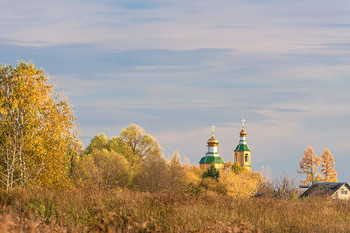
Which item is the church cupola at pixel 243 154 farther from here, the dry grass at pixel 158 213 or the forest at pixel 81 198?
the dry grass at pixel 158 213

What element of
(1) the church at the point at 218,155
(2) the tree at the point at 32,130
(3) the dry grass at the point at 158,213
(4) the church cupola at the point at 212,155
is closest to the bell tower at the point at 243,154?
(1) the church at the point at 218,155

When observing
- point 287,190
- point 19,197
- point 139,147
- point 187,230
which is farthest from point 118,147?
point 187,230

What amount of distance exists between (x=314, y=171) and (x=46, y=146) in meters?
53.9

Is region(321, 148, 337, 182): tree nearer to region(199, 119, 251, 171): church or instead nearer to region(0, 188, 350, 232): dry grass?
region(199, 119, 251, 171): church

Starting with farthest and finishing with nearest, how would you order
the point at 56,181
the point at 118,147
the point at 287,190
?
the point at 118,147 → the point at 287,190 → the point at 56,181

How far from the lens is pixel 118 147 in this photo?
56.4 m

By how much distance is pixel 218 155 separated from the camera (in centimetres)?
10312

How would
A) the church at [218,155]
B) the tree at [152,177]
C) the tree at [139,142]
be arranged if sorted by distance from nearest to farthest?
the tree at [152,177]
the tree at [139,142]
the church at [218,155]

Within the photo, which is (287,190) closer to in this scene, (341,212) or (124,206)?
(341,212)

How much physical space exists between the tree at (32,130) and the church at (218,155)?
235ft

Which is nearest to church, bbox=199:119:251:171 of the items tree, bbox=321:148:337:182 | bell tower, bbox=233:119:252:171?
bell tower, bbox=233:119:252:171

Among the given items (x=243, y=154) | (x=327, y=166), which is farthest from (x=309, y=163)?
(x=243, y=154)

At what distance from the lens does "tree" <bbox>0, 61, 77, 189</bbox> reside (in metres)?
22.1

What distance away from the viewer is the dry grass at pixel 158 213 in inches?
424
